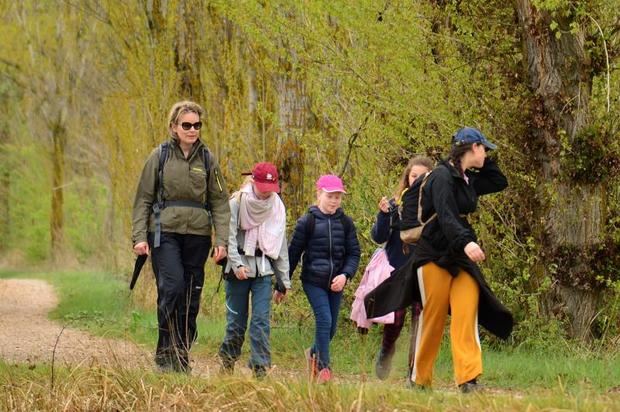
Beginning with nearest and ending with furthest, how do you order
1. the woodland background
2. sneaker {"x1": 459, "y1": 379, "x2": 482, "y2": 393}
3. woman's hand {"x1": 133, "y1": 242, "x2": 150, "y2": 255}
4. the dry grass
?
the dry grass < sneaker {"x1": 459, "y1": 379, "x2": 482, "y2": 393} < woman's hand {"x1": 133, "y1": 242, "x2": 150, "y2": 255} < the woodland background

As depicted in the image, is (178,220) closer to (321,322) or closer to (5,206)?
(321,322)

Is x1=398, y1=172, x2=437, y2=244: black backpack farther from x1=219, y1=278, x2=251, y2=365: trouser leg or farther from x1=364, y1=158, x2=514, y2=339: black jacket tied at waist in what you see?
x1=219, y1=278, x2=251, y2=365: trouser leg

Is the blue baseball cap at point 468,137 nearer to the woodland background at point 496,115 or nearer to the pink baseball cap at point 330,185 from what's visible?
the pink baseball cap at point 330,185

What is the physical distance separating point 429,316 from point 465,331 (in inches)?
14.0

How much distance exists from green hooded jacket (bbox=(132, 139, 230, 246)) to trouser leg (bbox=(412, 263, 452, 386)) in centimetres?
196

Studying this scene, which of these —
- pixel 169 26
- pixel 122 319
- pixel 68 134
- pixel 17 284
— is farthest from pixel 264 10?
pixel 68 134

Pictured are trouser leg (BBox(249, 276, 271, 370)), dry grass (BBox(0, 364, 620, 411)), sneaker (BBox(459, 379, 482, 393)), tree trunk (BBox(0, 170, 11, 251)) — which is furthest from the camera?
tree trunk (BBox(0, 170, 11, 251))

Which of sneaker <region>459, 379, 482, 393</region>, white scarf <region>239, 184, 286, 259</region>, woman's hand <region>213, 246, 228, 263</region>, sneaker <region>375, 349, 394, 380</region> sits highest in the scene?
white scarf <region>239, 184, 286, 259</region>

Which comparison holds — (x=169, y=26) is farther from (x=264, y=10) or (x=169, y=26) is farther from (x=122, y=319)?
(x=264, y=10)

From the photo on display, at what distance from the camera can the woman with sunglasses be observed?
398 inches

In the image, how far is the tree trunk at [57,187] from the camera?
38656mm

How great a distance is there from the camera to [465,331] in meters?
8.65

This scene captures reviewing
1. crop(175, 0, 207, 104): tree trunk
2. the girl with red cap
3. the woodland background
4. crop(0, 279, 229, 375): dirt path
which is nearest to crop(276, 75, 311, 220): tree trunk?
the woodland background

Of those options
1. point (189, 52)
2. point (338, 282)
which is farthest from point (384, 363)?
point (189, 52)
